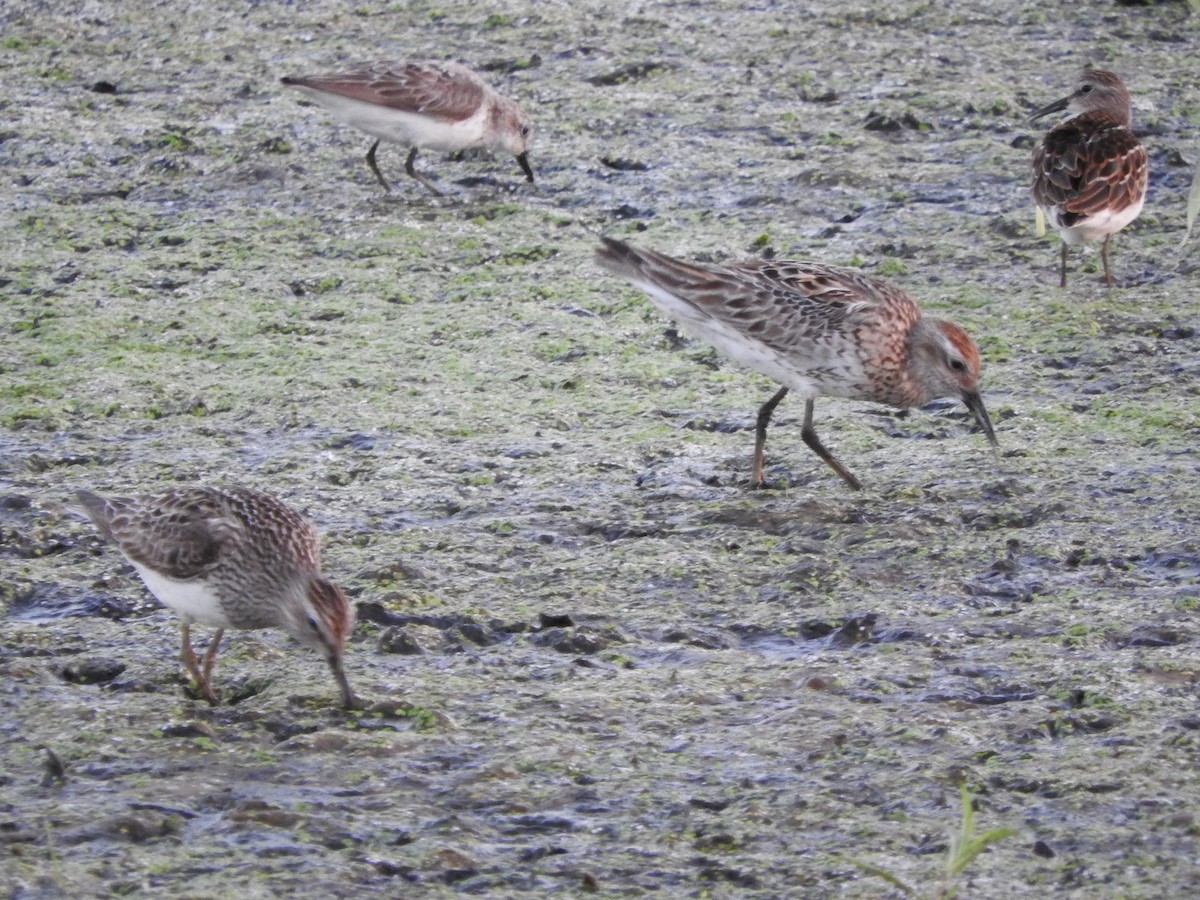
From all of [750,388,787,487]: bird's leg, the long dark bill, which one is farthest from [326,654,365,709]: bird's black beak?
[750,388,787,487]: bird's leg

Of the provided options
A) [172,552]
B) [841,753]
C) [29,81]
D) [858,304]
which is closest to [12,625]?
[172,552]

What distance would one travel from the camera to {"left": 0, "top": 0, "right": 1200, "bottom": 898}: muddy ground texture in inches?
170

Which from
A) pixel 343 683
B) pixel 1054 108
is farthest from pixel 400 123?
pixel 343 683

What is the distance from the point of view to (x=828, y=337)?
6.63 m

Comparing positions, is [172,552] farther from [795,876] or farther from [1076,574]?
[1076,574]

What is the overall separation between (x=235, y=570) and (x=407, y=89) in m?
5.44

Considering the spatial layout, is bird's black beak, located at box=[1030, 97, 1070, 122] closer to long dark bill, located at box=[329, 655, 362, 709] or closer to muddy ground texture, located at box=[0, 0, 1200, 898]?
muddy ground texture, located at box=[0, 0, 1200, 898]

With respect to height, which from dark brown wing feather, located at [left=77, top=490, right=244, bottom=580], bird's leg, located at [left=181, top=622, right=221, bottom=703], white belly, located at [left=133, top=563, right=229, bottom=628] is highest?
dark brown wing feather, located at [left=77, top=490, right=244, bottom=580]

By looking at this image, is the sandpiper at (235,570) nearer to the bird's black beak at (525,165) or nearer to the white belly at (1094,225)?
the white belly at (1094,225)

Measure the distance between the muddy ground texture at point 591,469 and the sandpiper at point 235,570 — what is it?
212mm

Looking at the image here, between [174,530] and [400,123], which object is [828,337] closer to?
[174,530]

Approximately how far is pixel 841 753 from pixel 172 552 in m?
1.97

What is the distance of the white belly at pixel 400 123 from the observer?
9.78 m

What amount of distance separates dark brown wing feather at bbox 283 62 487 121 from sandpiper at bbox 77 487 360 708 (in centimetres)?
498
